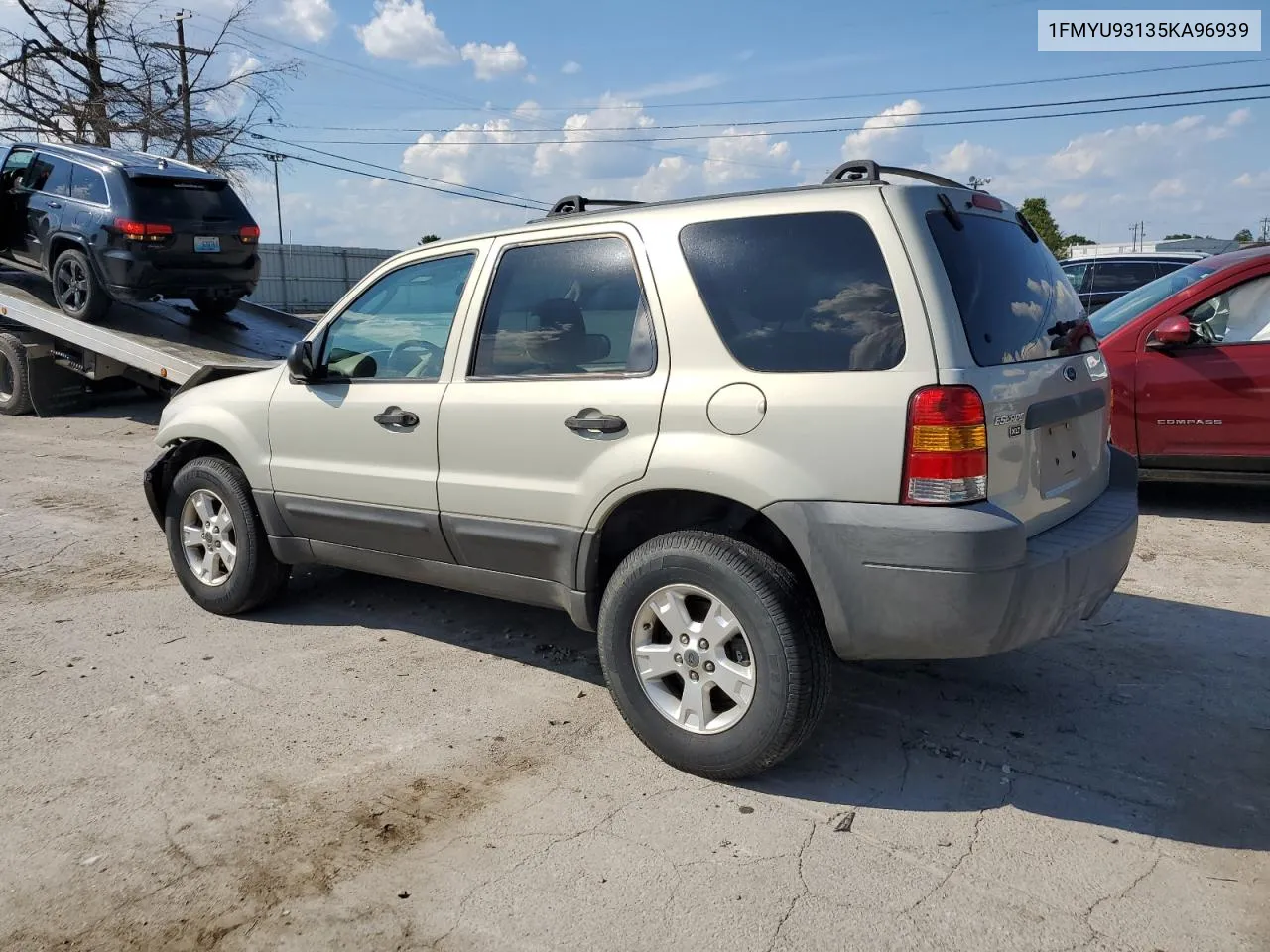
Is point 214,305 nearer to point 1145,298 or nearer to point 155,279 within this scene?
point 155,279

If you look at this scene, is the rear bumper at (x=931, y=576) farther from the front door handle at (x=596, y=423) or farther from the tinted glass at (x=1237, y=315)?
the tinted glass at (x=1237, y=315)

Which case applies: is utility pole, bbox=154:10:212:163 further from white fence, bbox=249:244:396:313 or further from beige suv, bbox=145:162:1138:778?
beige suv, bbox=145:162:1138:778

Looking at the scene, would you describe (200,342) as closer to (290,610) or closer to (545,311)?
(290,610)

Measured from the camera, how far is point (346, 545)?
461 cm

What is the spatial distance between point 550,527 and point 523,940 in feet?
5.13

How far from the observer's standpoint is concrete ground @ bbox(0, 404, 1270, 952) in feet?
8.80

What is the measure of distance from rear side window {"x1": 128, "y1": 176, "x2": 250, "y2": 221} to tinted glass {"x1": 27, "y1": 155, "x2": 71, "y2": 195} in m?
1.05

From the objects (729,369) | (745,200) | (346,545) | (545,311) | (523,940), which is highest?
(745,200)

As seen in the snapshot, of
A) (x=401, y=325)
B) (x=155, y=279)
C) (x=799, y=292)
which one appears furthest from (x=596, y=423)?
(x=155, y=279)

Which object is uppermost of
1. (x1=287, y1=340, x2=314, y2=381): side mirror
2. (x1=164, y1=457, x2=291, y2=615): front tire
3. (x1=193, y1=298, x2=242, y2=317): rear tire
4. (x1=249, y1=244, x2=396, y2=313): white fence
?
(x1=249, y1=244, x2=396, y2=313): white fence

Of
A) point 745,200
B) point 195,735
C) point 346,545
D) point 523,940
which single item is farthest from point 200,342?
point 523,940

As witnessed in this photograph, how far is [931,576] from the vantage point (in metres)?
2.96

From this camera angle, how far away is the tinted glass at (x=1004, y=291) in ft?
10.3

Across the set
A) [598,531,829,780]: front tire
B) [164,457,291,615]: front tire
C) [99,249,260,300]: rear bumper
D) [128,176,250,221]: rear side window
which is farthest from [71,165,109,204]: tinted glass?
[598,531,829,780]: front tire
